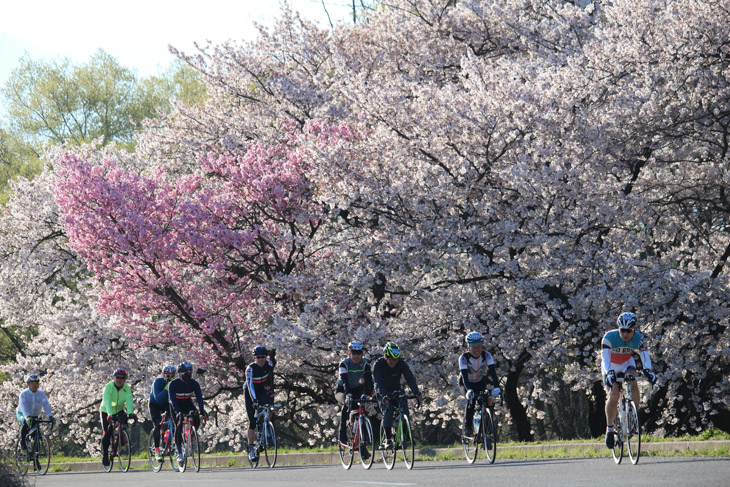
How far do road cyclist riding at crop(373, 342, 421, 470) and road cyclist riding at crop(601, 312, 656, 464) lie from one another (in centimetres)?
275

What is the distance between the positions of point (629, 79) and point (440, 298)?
5.75 meters

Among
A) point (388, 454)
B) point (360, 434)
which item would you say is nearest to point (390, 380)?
point (360, 434)

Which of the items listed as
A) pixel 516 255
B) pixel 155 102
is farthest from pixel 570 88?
pixel 155 102

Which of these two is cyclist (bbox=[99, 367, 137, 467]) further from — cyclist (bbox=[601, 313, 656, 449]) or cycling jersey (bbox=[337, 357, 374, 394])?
cyclist (bbox=[601, 313, 656, 449])

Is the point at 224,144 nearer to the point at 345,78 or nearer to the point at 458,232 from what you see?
the point at 345,78

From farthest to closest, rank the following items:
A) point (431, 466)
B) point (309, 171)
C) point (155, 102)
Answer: point (155, 102) → point (309, 171) → point (431, 466)

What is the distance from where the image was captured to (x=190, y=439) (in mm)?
16984

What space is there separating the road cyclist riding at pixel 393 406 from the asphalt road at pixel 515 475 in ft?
0.84

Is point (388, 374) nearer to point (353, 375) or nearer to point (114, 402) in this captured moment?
point (353, 375)

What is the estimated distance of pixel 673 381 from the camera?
797 inches

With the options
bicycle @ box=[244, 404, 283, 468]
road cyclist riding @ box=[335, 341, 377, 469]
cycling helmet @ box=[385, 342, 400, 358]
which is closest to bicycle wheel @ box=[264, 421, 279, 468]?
bicycle @ box=[244, 404, 283, 468]

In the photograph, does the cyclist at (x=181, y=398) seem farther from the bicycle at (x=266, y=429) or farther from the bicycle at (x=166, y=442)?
the bicycle at (x=266, y=429)

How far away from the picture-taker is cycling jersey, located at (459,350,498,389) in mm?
13969

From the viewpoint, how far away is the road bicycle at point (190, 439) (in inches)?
656
